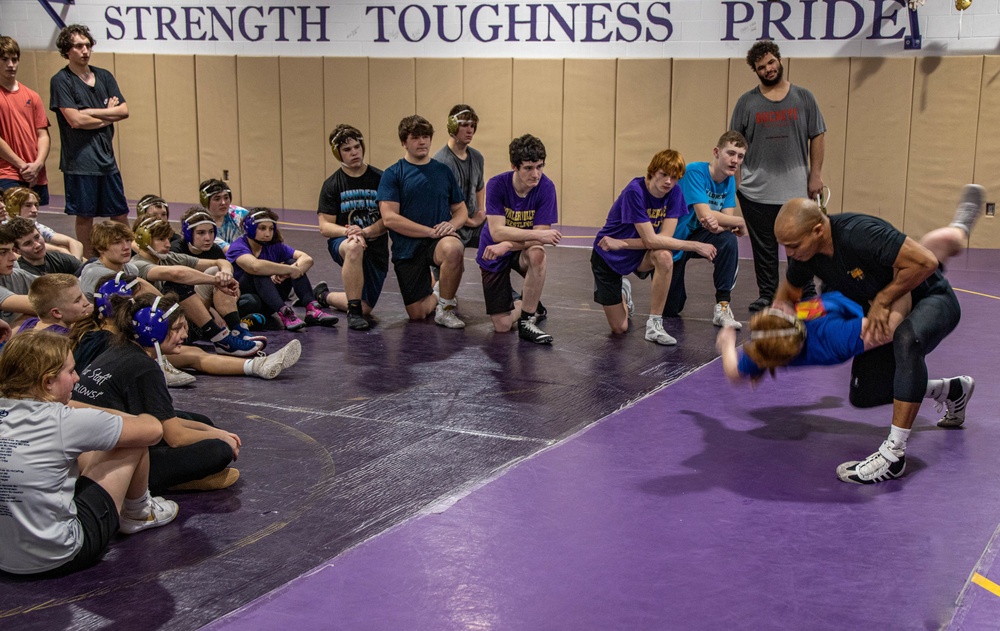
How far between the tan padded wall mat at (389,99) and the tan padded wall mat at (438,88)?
0.34 ft

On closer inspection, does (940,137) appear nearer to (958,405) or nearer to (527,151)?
(527,151)

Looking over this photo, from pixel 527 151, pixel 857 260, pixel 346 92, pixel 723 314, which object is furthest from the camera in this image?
pixel 346 92

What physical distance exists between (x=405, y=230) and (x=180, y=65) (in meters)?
7.71

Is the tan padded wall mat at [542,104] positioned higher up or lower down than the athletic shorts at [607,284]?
higher up

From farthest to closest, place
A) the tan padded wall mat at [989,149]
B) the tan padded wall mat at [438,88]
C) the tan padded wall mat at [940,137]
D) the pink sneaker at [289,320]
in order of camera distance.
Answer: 1. the tan padded wall mat at [438,88]
2. the tan padded wall mat at [940,137]
3. the tan padded wall mat at [989,149]
4. the pink sneaker at [289,320]

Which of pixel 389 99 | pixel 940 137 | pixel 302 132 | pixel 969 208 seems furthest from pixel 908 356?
pixel 302 132

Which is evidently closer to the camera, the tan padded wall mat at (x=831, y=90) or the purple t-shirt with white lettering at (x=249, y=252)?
the purple t-shirt with white lettering at (x=249, y=252)

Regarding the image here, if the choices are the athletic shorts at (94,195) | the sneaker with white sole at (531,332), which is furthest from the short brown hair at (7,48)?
the sneaker with white sole at (531,332)

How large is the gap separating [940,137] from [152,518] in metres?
9.27

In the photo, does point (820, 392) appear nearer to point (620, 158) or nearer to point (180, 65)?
point (620, 158)

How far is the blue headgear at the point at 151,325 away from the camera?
3855mm

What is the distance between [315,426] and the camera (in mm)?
4977

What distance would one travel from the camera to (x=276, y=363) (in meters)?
5.77

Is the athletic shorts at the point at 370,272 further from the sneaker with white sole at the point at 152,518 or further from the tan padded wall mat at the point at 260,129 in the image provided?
the tan padded wall mat at the point at 260,129
